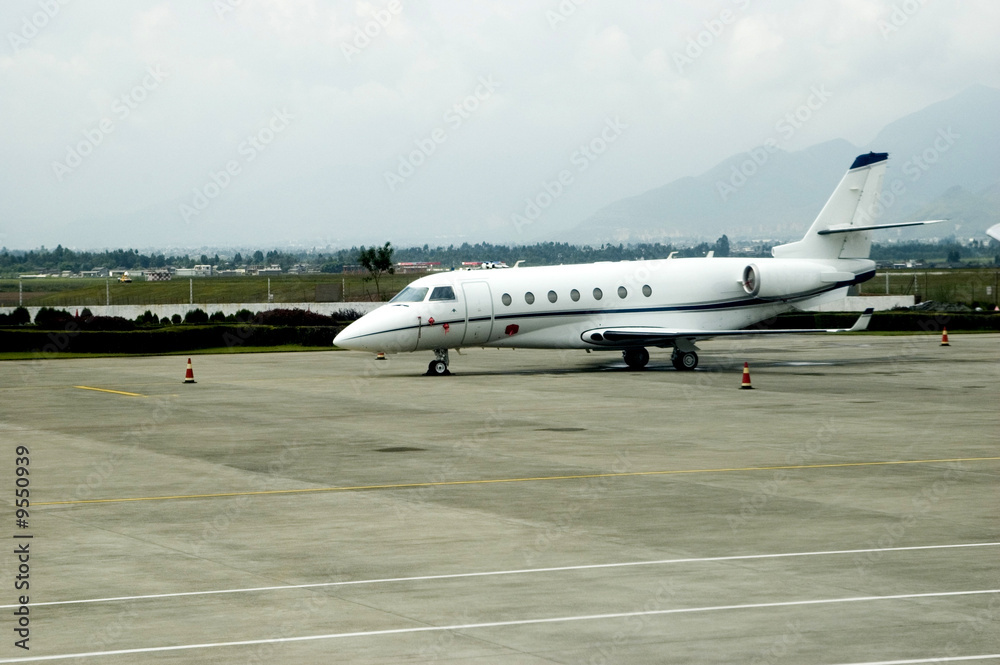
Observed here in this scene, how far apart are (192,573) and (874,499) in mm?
8590

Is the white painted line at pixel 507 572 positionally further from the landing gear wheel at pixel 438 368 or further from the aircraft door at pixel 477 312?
the landing gear wheel at pixel 438 368

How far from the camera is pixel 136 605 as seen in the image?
1032 centimetres

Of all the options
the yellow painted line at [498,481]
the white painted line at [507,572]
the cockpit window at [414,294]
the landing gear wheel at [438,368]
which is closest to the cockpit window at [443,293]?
the cockpit window at [414,294]

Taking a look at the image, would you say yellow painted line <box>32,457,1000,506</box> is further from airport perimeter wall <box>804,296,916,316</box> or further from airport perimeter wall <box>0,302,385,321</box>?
airport perimeter wall <box>804,296,916,316</box>

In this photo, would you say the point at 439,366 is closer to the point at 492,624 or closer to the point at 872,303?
the point at 492,624

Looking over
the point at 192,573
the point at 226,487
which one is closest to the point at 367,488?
the point at 226,487

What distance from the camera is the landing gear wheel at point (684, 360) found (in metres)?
37.2

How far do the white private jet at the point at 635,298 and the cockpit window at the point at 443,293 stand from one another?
0.03m

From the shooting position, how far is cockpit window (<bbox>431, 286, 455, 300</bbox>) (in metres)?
34.8

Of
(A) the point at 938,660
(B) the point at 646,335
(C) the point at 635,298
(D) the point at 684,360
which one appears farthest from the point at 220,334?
(A) the point at 938,660

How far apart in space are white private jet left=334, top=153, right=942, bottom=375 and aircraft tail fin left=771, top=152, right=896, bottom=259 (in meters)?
0.03

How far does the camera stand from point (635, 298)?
37438mm

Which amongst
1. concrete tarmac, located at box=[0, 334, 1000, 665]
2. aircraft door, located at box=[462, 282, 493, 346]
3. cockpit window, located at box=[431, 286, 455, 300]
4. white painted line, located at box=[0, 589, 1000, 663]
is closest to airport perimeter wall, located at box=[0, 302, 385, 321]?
aircraft door, located at box=[462, 282, 493, 346]

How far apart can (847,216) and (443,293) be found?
1444 cm
